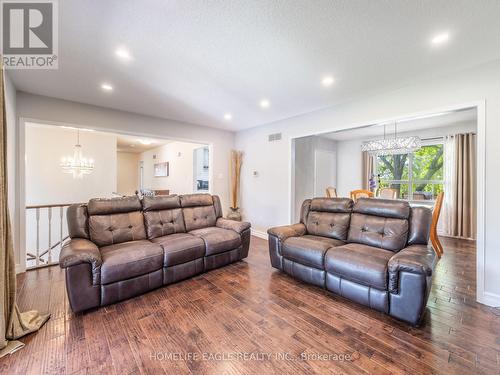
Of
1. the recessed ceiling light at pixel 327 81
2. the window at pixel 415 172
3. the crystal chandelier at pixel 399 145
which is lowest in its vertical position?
the window at pixel 415 172

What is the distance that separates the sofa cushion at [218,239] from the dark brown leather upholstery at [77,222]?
1.31 meters

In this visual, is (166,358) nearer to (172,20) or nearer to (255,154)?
→ (172,20)

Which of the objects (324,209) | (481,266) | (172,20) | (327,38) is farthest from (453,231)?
(172,20)

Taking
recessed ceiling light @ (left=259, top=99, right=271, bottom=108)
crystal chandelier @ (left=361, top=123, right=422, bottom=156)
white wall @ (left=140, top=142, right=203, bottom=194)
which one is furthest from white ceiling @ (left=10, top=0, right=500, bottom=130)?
white wall @ (left=140, top=142, right=203, bottom=194)

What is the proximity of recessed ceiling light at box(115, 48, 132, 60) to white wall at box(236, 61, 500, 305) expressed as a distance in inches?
118

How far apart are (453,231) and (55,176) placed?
9.25m

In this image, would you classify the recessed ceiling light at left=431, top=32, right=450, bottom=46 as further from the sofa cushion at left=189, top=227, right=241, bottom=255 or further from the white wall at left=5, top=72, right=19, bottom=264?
the white wall at left=5, top=72, right=19, bottom=264

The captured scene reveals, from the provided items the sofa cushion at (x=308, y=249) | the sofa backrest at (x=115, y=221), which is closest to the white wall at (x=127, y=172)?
the sofa backrest at (x=115, y=221)

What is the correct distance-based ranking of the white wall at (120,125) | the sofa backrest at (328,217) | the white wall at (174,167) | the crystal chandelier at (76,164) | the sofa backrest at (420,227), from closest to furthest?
the sofa backrest at (420,227)
the sofa backrest at (328,217)
the white wall at (120,125)
the crystal chandelier at (76,164)
the white wall at (174,167)

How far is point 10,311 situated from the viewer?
71.6 inches

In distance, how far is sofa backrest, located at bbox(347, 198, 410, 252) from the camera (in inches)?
101

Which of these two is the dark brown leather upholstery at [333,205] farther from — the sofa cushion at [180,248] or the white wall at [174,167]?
the white wall at [174,167]

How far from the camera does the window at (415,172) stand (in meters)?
5.37

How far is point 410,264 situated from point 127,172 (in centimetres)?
1056
